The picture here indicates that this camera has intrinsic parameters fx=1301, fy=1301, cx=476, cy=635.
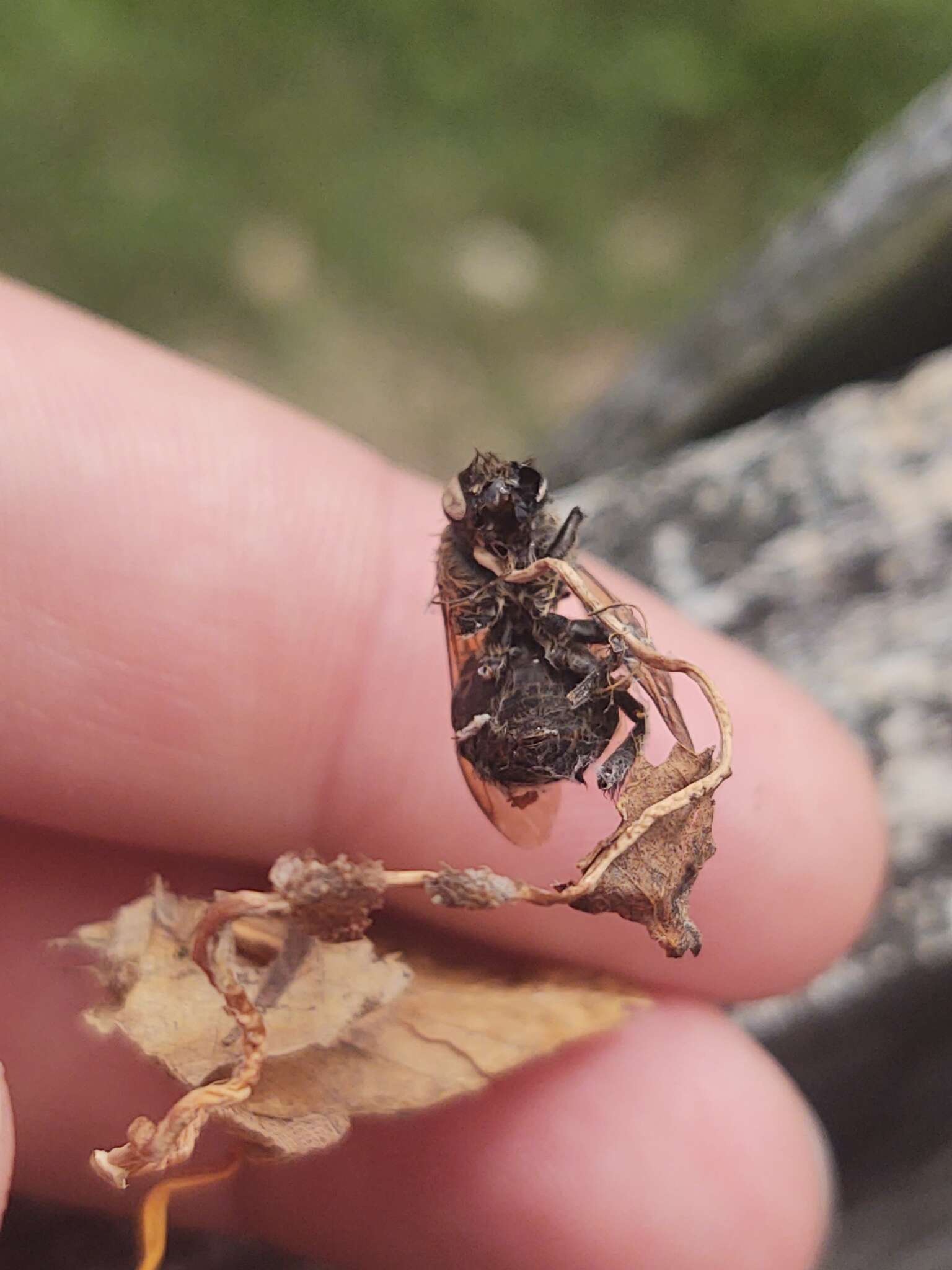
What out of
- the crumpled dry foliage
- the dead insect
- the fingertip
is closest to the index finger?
the fingertip

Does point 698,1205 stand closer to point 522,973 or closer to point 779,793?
point 522,973

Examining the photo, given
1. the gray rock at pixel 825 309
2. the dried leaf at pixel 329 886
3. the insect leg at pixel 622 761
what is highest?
the gray rock at pixel 825 309

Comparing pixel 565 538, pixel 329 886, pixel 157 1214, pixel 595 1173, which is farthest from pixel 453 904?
pixel 595 1173

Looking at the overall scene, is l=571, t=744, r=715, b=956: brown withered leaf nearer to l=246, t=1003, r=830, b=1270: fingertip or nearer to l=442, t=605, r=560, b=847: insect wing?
l=442, t=605, r=560, b=847: insect wing

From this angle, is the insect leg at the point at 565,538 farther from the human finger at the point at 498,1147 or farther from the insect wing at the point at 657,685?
the human finger at the point at 498,1147

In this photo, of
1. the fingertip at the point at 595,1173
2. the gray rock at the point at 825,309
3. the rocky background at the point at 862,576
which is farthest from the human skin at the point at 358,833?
the gray rock at the point at 825,309

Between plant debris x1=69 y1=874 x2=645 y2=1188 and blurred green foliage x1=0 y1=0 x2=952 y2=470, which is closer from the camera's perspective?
plant debris x1=69 y1=874 x2=645 y2=1188

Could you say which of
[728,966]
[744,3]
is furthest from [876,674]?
[744,3]

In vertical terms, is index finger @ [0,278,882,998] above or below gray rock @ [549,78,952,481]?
below
